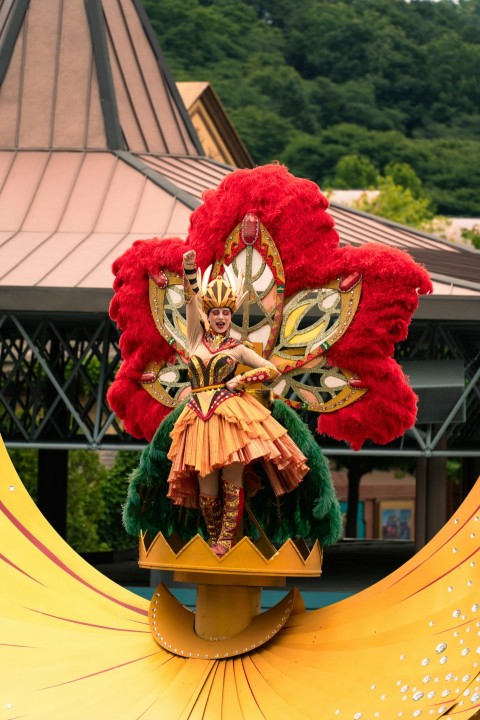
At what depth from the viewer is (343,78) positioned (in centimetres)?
11638

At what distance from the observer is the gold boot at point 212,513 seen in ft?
46.1

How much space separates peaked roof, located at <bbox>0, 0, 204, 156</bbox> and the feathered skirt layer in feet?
68.8

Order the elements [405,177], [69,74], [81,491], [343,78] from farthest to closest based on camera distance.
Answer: [343,78]
[405,177]
[81,491]
[69,74]

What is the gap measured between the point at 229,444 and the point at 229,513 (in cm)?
65

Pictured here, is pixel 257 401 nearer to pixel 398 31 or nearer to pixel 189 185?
pixel 189 185

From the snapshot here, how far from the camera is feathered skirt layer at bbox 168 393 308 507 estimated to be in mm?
13656

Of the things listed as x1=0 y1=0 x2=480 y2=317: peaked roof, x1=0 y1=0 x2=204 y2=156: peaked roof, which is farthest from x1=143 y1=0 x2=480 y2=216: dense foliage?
x1=0 y1=0 x2=204 y2=156: peaked roof

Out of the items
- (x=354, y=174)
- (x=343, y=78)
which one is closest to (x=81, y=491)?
(x=354, y=174)

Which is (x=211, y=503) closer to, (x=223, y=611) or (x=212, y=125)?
(x=223, y=611)

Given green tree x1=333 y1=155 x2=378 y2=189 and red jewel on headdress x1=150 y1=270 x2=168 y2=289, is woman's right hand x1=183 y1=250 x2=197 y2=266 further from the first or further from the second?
green tree x1=333 y1=155 x2=378 y2=189

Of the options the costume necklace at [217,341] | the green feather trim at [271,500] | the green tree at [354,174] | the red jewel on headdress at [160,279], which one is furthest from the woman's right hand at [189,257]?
the green tree at [354,174]

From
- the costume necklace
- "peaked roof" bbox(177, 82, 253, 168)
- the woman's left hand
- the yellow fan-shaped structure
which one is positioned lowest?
"peaked roof" bbox(177, 82, 253, 168)

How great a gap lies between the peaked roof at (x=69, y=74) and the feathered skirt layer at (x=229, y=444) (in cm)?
2097

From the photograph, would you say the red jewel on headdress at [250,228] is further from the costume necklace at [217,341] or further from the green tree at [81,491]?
the green tree at [81,491]
